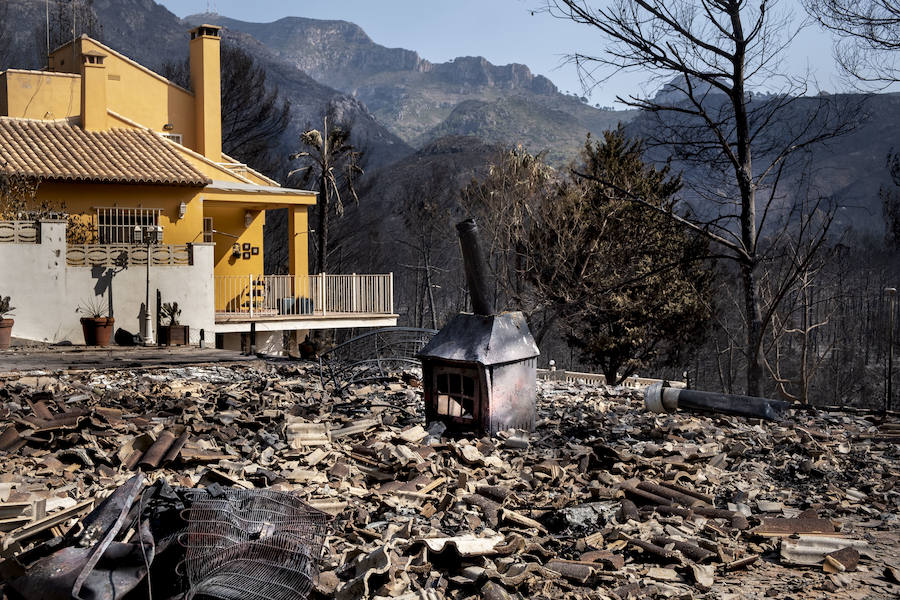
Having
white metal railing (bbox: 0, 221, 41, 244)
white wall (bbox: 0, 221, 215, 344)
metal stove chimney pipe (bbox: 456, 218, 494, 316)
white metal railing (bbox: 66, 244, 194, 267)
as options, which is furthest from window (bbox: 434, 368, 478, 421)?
white metal railing (bbox: 0, 221, 41, 244)

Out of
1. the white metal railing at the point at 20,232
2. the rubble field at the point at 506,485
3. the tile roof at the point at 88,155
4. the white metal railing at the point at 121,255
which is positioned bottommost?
the rubble field at the point at 506,485

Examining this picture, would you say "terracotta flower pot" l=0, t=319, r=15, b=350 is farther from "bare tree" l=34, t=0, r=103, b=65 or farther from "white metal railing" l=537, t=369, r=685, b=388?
"bare tree" l=34, t=0, r=103, b=65

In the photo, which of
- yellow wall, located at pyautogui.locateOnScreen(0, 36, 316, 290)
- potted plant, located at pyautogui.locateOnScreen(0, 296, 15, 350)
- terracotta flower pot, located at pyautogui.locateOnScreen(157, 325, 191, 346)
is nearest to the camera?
Result: potted plant, located at pyautogui.locateOnScreen(0, 296, 15, 350)

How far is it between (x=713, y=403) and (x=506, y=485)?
4.24 meters

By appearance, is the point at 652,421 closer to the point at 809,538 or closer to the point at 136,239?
the point at 809,538

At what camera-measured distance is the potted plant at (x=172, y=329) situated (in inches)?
738

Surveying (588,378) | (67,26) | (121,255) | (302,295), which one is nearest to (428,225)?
(67,26)

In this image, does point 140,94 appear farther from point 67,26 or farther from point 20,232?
point 67,26

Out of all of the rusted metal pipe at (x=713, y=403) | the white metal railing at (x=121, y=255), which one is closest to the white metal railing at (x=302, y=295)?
the white metal railing at (x=121, y=255)

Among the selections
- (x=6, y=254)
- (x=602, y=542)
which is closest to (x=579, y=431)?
(x=602, y=542)

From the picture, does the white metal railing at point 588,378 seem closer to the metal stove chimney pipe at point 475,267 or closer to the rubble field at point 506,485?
the rubble field at point 506,485

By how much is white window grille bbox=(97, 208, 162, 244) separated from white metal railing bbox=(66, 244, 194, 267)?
1.46 m

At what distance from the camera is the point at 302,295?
2434 centimetres

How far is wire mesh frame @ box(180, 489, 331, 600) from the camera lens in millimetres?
4312
